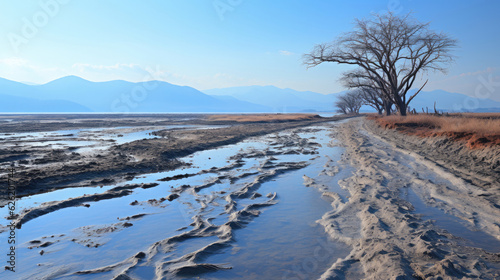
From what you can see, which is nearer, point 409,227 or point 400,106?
point 409,227

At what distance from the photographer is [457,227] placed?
4945 millimetres

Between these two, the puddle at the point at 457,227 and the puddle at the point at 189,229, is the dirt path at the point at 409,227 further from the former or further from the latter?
the puddle at the point at 189,229

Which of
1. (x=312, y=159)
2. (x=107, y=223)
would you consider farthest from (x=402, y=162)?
(x=107, y=223)

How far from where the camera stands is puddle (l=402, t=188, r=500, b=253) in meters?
4.24

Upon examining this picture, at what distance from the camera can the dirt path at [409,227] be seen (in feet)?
11.5

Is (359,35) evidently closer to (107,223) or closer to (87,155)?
(87,155)

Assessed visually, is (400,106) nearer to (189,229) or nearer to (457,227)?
(457,227)

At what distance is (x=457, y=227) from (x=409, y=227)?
859 millimetres

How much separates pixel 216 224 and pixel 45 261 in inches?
102

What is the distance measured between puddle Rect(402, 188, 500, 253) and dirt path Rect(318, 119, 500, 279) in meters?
0.06

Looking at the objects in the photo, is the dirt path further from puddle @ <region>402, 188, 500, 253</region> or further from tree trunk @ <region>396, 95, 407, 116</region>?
tree trunk @ <region>396, 95, 407, 116</region>

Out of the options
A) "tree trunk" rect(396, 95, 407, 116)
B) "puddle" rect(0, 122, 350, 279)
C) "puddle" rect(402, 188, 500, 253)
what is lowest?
"puddle" rect(0, 122, 350, 279)

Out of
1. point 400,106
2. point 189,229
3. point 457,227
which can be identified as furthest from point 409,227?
point 400,106

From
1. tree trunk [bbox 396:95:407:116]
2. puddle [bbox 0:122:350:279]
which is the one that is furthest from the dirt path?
tree trunk [bbox 396:95:407:116]
